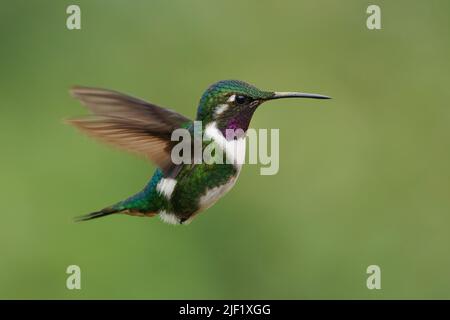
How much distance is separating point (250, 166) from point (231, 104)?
220 centimetres

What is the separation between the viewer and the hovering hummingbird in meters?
1.49

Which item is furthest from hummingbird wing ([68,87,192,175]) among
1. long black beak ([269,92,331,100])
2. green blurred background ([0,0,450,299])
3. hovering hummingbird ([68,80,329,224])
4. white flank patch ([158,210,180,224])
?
green blurred background ([0,0,450,299])

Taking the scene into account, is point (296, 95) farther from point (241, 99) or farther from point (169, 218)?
point (169, 218)

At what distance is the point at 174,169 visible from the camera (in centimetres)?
167

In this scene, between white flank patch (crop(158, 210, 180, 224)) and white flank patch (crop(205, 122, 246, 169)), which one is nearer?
white flank patch (crop(205, 122, 246, 169))

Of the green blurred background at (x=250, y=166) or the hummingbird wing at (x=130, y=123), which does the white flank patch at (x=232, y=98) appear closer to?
the hummingbird wing at (x=130, y=123)

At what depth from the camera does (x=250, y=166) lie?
3801 millimetres

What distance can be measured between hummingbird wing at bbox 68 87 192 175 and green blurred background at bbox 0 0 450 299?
6.24 ft

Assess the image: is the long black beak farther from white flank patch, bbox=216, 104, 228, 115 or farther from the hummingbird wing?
the hummingbird wing

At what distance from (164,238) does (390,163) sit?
138 centimetres

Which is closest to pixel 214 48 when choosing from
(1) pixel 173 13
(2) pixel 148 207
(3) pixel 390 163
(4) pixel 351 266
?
(1) pixel 173 13

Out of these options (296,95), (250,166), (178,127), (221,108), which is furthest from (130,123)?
(250,166)

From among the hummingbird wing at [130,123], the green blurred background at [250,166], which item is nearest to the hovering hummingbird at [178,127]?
the hummingbird wing at [130,123]

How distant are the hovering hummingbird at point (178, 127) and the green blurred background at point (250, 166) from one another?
184cm
